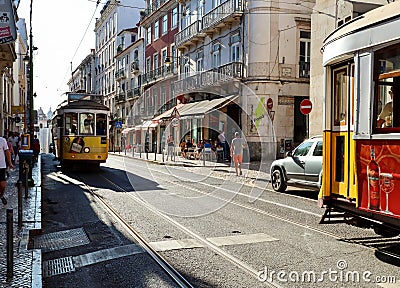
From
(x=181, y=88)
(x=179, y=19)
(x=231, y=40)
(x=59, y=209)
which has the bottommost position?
(x=59, y=209)

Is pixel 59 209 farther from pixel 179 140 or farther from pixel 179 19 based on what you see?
pixel 179 19

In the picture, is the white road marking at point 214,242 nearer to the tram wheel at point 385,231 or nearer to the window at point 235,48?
the tram wheel at point 385,231

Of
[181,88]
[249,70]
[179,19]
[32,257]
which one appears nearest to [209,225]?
[32,257]

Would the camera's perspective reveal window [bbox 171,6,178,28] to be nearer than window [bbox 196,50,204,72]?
No

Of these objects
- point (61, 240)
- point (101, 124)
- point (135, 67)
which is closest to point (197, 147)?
point (101, 124)

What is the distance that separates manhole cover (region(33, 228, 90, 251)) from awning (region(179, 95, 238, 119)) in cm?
1963

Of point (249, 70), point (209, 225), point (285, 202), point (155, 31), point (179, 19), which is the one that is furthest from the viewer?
point (155, 31)

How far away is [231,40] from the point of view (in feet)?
102

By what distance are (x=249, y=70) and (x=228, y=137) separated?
4378 mm

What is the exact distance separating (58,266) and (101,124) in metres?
15.2

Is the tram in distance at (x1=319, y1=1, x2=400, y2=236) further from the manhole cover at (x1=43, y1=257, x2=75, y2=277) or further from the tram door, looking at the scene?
the manhole cover at (x1=43, y1=257, x2=75, y2=277)

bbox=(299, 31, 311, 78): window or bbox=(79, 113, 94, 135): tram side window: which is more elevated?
bbox=(299, 31, 311, 78): window

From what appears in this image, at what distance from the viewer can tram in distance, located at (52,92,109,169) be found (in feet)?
68.2

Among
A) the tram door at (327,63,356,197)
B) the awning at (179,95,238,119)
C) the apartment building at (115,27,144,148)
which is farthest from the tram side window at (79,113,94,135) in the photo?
the apartment building at (115,27,144,148)
